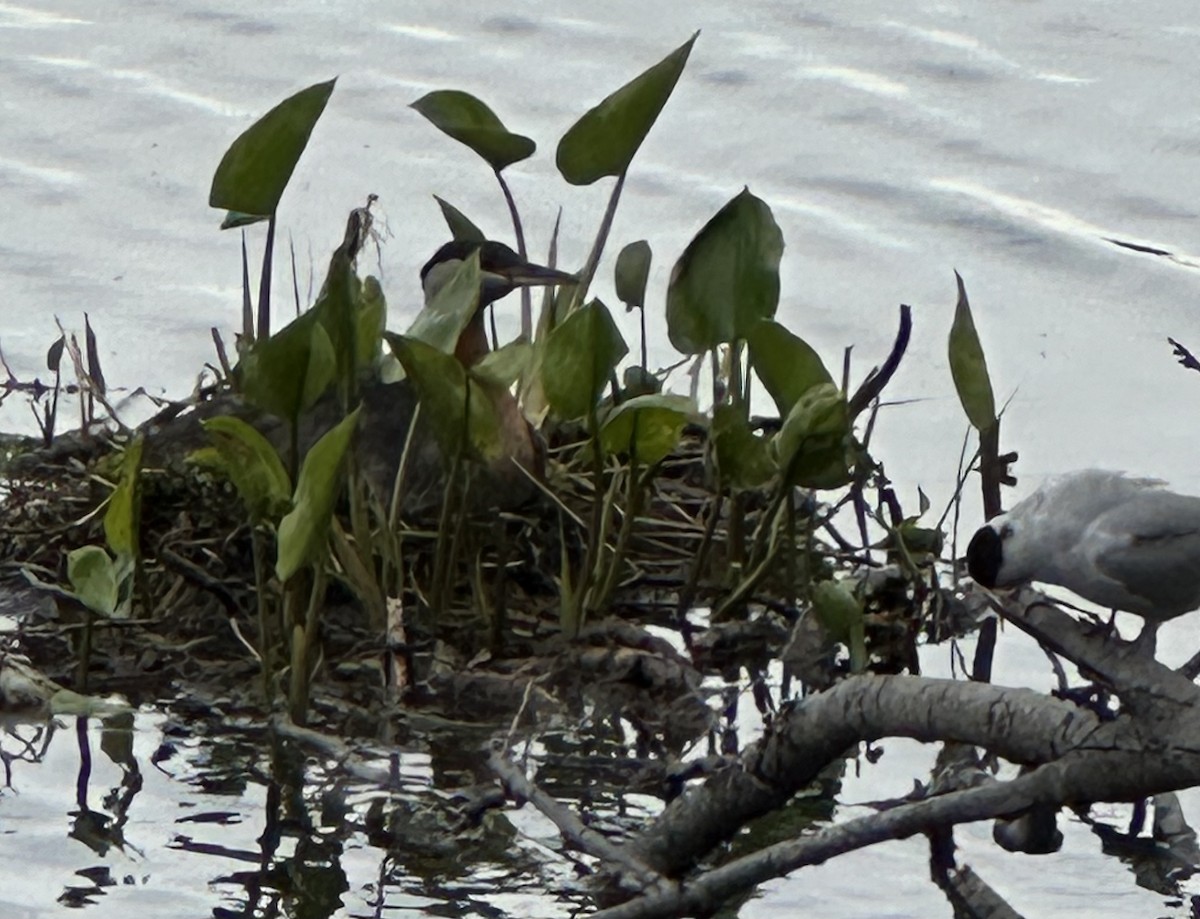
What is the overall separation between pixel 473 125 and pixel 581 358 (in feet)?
1.92

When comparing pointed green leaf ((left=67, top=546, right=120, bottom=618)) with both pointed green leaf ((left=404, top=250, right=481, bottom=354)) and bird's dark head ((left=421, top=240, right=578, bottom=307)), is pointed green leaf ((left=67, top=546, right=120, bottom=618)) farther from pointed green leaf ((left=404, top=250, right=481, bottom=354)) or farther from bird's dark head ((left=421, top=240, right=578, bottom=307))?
bird's dark head ((left=421, top=240, right=578, bottom=307))

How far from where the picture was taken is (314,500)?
2770mm

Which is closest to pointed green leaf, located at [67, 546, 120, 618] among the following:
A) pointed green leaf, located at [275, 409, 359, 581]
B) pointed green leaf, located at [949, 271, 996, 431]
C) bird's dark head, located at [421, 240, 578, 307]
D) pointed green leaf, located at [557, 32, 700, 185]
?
pointed green leaf, located at [275, 409, 359, 581]

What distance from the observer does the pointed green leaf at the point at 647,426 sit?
3154 mm

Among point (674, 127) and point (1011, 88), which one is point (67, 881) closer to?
point (674, 127)

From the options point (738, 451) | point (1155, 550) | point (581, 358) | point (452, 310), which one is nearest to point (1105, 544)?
point (1155, 550)

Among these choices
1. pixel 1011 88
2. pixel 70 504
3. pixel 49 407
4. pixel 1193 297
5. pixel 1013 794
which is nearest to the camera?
pixel 1013 794

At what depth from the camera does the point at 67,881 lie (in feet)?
8.88

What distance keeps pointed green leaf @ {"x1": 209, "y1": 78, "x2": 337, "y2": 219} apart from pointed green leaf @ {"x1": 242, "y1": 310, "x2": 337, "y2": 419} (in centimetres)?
35

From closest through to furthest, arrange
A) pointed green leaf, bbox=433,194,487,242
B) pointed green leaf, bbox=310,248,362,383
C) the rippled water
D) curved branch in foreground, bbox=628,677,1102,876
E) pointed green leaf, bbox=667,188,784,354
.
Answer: curved branch in foreground, bbox=628,677,1102,876 → pointed green leaf, bbox=310,248,362,383 → pointed green leaf, bbox=667,188,784,354 → pointed green leaf, bbox=433,194,487,242 → the rippled water

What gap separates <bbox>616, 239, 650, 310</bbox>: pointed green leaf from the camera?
12.5 ft

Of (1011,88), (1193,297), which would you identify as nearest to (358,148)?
(1011,88)

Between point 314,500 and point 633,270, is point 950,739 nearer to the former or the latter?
point 314,500

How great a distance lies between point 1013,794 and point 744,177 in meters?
3.34
